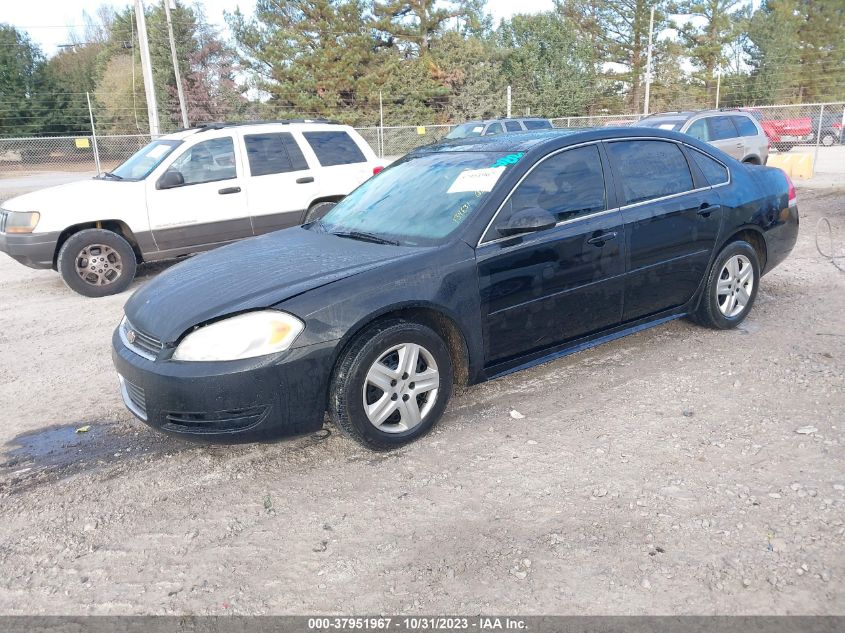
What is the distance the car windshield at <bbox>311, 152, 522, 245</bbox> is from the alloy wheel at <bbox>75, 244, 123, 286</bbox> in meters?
3.98

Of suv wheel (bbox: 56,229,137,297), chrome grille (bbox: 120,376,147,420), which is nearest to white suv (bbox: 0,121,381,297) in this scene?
suv wheel (bbox: 56,229,137,297)

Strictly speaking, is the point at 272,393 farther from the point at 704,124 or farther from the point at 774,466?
the point at 704,124

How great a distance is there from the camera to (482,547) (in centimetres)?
290

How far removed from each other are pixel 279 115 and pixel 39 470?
3644cm

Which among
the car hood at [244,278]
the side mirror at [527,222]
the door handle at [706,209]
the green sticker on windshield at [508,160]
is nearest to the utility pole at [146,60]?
the car hood at [244,278]

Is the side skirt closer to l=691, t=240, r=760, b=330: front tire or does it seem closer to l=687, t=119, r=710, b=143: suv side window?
l=691, t=240, r=760, b=330: front tire

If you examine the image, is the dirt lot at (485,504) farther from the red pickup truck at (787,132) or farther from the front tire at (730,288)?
the red pickup truck at (787,132)

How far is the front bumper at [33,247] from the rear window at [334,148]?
3.19 meters

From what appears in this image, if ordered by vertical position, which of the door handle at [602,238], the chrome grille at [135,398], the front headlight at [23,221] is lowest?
the chrome grille at [135,398]

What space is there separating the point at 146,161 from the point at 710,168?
20.7ft

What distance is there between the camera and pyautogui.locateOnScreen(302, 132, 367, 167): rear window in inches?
346

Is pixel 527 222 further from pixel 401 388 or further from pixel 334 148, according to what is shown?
pixel 334 148

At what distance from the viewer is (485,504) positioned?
127 inches

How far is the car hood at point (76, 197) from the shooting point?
7.47m
